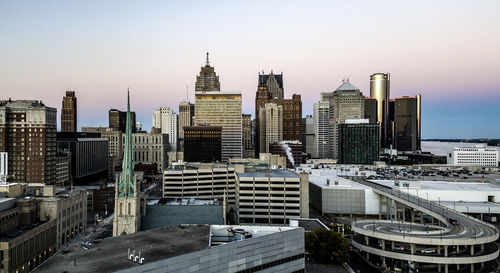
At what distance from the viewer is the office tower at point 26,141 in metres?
186

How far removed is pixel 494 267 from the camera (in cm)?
9412

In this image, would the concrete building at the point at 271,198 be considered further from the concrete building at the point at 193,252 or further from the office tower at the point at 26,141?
the office tower at the point at 26,141

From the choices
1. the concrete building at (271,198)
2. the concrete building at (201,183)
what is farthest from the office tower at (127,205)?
the concrete building at (201,183)

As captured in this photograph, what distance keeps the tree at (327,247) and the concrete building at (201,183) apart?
73739 mm

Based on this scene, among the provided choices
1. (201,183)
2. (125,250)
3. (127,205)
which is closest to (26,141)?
(201,183)

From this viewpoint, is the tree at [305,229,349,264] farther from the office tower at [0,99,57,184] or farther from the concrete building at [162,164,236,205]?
the office tower at [0,99,57,184]

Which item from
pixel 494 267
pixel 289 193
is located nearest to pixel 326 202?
pixel 289 193

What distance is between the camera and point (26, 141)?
188m

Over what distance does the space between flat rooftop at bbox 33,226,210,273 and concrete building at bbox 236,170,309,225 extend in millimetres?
69836

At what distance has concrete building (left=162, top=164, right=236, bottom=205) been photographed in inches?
6639

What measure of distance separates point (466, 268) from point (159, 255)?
76.2m

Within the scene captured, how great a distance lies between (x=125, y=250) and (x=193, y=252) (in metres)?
12.0

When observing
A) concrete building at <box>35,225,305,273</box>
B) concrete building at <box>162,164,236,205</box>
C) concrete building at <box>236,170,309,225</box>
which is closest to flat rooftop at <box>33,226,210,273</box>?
concrete building at <box>35,225,305,273</box>

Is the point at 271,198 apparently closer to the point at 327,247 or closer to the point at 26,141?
the point at 327,247
